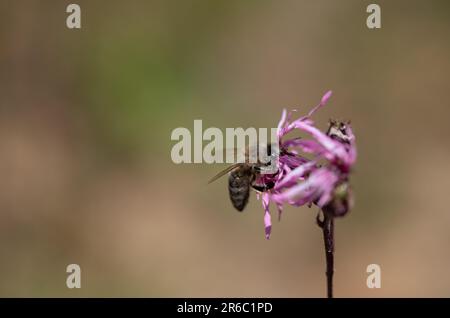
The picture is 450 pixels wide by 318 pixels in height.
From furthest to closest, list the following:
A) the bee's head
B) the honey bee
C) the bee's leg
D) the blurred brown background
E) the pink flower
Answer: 1. the blurred brown background
2. the honey bee
3. the bee's leg
4. the bee's head
5. the pink flower

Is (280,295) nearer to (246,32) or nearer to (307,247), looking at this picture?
(307,247)

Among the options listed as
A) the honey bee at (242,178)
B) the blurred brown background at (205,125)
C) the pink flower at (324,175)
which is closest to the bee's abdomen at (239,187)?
the honey bee at (242,178)

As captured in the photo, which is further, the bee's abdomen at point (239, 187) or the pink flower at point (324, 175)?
the bee's abdomen at point (239, 187)

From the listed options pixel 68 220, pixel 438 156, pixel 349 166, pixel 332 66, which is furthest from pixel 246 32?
pixel 349 166

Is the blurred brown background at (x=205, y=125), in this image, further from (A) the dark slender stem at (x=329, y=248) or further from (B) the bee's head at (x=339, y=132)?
(B) the bee's head at (x=339, y=132)

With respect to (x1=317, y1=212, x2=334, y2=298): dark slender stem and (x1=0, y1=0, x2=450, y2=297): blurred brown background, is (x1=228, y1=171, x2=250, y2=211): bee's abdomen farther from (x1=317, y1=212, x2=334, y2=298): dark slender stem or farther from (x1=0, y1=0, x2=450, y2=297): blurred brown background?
(x1=0, y1=0, x2=450, y2=297): blurred brown background

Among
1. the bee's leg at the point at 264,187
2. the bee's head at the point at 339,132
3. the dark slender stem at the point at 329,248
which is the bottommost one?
the dark slender stem at the point at 329,248

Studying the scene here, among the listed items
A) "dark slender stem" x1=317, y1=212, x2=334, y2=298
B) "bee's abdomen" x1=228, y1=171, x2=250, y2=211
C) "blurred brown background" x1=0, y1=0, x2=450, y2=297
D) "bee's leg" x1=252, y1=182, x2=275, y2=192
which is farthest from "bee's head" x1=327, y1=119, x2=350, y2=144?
"blurred brown background" x1=0, y1=0, x2=450, y2=297
